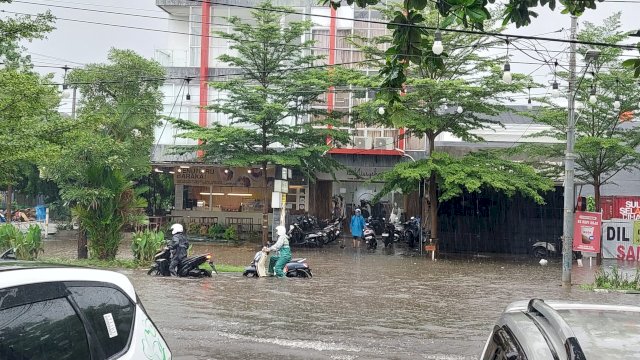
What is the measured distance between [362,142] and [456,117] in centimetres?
791

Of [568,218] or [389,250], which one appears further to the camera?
[389,250]

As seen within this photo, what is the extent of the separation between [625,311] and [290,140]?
26881mm

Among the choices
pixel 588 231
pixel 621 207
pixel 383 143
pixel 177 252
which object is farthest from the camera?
pixel 383 143

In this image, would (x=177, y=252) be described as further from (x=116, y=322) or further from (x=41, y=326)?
(x=41, y=326)

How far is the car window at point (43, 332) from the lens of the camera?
2.84m

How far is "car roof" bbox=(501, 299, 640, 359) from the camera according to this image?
6.60 feet

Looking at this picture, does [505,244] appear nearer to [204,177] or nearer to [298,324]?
[204,177]

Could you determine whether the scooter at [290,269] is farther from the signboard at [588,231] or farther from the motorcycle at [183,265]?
the signboard at [588,231]

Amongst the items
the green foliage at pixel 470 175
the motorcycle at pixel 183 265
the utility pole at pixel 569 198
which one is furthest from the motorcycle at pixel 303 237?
the utility pole at pixel 569 198

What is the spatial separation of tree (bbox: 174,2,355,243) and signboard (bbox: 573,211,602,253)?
10170 mm

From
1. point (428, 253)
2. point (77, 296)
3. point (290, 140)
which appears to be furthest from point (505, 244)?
point (77, 296)

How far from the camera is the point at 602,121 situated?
27516 mm

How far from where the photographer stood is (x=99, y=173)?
19.7 m

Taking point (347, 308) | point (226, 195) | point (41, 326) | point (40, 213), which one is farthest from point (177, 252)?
Result: point (40, 213)
